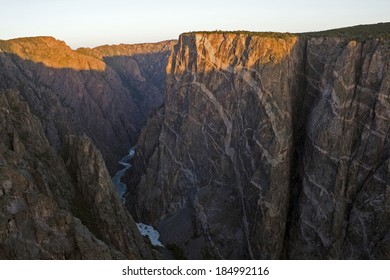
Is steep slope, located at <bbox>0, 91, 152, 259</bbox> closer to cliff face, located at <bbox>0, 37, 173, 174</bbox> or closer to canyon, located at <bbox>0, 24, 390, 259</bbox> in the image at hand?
canyon, located at <bbox>0, 24, 390, 259</bbox>

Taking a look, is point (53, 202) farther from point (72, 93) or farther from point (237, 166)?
point (72, 93)

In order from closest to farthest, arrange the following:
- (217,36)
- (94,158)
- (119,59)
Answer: (94,158) → (217,36) → (119,59)

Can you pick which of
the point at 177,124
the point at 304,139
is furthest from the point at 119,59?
the point at 304,139

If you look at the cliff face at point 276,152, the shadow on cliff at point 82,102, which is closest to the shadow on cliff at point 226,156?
the cliff face at point 276,152

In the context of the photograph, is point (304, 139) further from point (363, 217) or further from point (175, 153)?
point (175, 153)

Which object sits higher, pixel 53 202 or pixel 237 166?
pixel 53 202

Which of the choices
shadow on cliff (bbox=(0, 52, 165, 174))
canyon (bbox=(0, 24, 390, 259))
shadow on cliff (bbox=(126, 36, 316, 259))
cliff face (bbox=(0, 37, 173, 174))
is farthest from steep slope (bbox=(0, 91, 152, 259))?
cliff face (bbox=(0, 37, 173, 174))

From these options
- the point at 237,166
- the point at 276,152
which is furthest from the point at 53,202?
the point at 237,166
